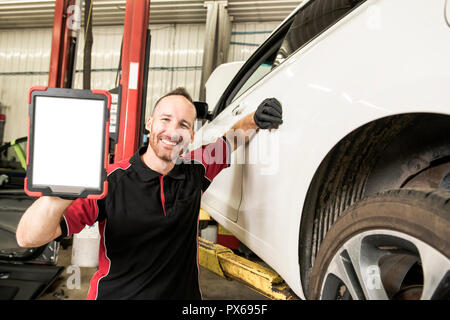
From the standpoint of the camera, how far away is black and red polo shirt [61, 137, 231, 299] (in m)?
1.19

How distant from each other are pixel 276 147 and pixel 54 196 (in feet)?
2.40

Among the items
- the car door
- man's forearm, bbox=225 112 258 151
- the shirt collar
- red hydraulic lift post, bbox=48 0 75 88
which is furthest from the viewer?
red hydraulic lift post, bbox=48 0 75 88

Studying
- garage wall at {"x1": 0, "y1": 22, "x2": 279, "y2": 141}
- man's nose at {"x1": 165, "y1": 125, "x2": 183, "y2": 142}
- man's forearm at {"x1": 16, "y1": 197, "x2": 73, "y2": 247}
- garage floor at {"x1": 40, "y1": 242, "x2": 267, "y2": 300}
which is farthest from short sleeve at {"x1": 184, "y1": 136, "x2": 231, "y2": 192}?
garage wall at {"x1": 0, "y1": 22, "x2": 279, "y2": 141}

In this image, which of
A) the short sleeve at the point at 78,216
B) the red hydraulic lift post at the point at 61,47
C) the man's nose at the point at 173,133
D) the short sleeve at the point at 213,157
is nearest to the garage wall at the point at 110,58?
the red hydraulic lift post at the point at 61,47

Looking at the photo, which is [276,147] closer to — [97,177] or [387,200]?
[387,200]

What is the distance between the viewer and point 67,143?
30.9 inches

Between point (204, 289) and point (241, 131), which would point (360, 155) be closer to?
point (241, 131)

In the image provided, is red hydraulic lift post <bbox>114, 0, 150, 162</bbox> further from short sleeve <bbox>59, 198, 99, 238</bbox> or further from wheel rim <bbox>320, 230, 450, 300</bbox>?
wheel rim <bbox>320, 230, 450, 300</bbox>

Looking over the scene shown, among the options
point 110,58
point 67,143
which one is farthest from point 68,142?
point 110,58

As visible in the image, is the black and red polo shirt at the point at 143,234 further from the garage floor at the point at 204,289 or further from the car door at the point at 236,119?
the garage floor at the point at 204,289

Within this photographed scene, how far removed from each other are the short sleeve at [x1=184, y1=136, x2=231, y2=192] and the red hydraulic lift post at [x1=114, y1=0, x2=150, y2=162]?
998mm

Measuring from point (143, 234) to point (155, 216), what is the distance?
80 mm

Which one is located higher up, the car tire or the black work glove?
the black work glove

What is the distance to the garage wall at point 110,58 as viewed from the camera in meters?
6.38
